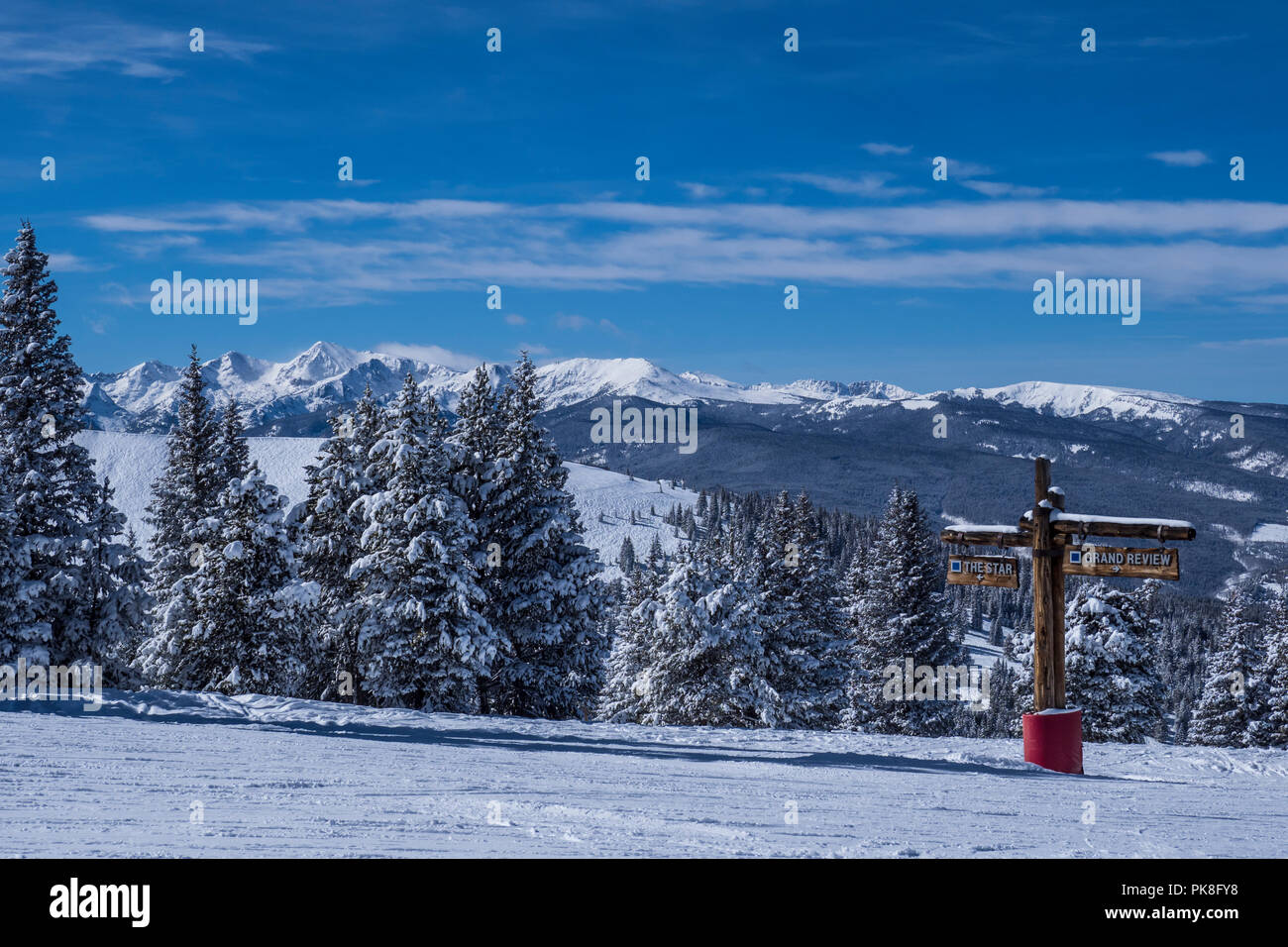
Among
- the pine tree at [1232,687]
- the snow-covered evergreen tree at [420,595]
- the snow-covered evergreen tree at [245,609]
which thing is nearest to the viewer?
the snow-covered evergreen tree at [420,595]

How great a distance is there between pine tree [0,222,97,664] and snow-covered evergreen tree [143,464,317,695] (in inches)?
112

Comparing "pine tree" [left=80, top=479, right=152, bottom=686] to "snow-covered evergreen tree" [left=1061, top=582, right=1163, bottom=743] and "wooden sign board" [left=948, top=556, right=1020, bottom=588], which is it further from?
"snow-covered evergreen tree" [left=1061, top=582, right=1163, bottom=743]

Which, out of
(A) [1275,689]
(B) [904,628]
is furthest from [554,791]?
(A) [1275,689]

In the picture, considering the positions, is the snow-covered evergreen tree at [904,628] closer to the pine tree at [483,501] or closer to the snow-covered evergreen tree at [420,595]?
the pine tree at [483,501]

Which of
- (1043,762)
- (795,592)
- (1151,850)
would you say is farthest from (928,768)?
(795,592)

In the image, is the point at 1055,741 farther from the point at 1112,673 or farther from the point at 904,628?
the point at 904,628

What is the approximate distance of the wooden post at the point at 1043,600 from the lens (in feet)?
44.6

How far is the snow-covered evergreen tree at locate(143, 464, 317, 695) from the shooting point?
87.0 ft

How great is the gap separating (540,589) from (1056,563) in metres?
17.2

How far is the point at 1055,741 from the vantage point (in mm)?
12766

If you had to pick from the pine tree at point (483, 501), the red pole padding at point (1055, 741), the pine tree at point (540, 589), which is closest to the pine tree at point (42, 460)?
the pine tree at point (483, 501)

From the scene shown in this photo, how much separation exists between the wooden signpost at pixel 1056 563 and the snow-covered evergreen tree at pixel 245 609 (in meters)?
19.2
